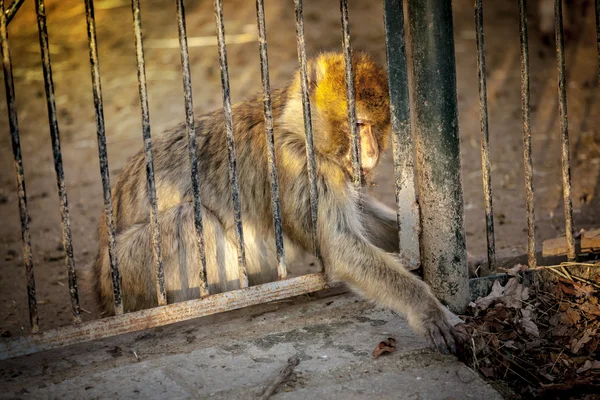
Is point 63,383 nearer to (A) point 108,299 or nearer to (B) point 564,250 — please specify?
(A) point 108,299

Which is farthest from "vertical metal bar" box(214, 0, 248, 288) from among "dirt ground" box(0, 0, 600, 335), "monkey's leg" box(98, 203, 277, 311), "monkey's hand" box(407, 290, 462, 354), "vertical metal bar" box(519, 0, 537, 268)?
"dirt ground" box(0, 0, 600, 335)

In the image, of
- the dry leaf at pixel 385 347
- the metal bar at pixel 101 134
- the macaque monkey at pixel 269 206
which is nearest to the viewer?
the metal bar at pixel 101 134

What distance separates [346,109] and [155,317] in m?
1.25

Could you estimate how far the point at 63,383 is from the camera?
102 inches

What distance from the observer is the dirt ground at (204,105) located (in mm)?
4816

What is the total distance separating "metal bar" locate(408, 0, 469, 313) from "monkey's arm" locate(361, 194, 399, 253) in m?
0.61

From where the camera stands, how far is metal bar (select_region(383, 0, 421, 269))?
281cm

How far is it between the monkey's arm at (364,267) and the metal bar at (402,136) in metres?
0.12

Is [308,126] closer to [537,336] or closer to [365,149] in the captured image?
[365,149]

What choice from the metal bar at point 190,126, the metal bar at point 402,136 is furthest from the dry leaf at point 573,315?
the metal bar at point 190,126

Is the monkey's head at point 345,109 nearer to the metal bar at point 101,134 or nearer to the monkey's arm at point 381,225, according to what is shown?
the monkey's arm at point 381,225

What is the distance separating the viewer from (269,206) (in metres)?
3.33

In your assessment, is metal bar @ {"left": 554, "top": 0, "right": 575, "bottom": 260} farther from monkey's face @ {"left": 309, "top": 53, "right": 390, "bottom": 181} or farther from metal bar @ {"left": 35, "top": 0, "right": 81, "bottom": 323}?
metal bar @ {"left": 35, "top": 0, "right": 81, "bottom": 323}

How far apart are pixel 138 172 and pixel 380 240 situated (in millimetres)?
1293
